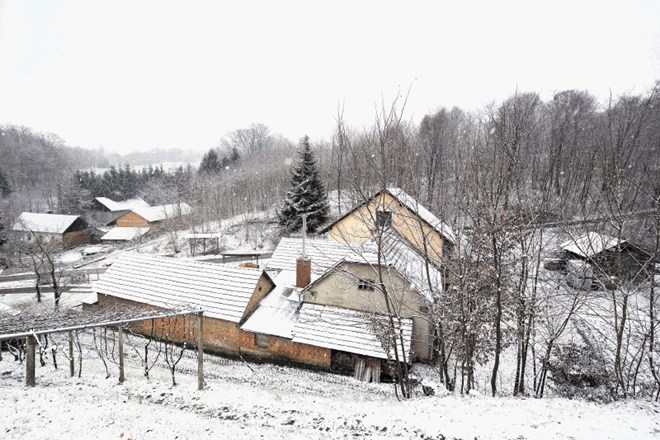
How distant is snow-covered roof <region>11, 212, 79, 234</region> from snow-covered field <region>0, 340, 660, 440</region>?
45566 mm

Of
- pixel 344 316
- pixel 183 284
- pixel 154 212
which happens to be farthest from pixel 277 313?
pixel 154 212

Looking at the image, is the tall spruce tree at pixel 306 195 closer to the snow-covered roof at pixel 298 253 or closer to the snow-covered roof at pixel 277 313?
the snow-covered roof at pixel 298 253

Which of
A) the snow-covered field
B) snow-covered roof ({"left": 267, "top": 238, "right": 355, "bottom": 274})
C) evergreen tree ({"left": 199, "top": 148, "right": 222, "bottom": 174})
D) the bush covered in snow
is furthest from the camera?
evergreen tree ({"left": 199, "top": 148, "right": 222, "bottom": 174})

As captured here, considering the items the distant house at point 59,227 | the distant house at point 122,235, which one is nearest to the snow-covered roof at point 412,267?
the distant house at point 122,235

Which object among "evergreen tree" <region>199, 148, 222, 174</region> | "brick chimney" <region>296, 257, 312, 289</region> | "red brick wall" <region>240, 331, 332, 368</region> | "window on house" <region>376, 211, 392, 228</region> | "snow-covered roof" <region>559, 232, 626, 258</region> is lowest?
"red brick wall" <region>240, 331, 332, 368</region>

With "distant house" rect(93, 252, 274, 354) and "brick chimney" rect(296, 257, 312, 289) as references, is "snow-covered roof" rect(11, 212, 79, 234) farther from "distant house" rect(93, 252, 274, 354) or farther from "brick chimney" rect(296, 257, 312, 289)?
"brick chimney" rect(296, 257, 312, 289)

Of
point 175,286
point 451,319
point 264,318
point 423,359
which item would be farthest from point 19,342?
point 423,359

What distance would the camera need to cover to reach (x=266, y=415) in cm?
718

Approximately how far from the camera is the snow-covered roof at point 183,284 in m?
14.9

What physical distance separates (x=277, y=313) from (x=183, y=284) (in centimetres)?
547

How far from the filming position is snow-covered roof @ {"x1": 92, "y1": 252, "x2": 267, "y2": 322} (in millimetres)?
14867

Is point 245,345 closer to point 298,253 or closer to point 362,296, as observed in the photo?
point 362,296

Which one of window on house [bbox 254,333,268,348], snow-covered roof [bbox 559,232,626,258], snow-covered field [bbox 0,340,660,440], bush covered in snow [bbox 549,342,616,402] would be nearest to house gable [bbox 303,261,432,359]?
window on house [bbox 254,333,268,348]

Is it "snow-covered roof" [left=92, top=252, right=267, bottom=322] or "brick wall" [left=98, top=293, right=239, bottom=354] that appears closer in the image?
"brick wall" [left=98, top=293, right=239, bottom=354]
